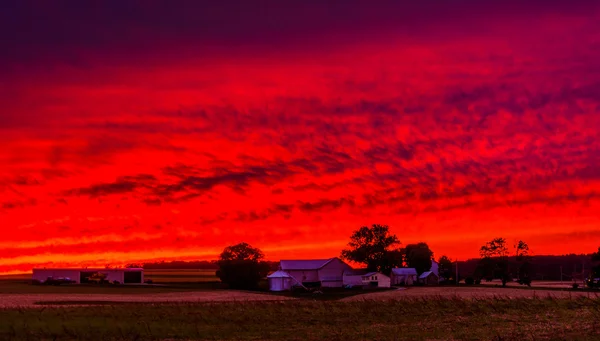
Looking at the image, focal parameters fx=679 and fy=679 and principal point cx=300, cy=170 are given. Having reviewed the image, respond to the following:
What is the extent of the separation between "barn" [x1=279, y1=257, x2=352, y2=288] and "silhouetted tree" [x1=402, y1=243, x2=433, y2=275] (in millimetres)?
36593

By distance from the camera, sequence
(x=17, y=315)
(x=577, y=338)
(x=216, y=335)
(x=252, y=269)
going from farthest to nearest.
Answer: (x=252, y=269)
(x=17, y=315)
(x=216, y=335)
(x=577, y=338)

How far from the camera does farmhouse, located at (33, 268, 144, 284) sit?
183 metres

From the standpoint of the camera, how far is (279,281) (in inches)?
5640

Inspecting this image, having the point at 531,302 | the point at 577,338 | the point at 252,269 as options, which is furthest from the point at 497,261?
the point at 577,338

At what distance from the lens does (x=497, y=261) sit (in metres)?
174

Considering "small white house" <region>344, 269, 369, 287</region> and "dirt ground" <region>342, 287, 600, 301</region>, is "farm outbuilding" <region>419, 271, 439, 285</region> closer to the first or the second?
"small white house" <region>344, 269, 369, 287</region>

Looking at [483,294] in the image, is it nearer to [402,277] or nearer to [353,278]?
[353,278]

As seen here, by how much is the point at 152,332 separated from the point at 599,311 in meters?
27.4

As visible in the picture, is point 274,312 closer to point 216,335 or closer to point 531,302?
point 216,335

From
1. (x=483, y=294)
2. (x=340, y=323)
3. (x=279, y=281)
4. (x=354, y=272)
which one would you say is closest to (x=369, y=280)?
(x=354, y=272)

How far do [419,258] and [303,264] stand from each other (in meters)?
45.9

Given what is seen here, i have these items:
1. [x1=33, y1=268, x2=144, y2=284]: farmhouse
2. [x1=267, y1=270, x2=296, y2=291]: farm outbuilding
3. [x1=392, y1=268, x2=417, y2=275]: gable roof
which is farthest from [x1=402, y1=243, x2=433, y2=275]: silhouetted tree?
[x1=33, y1=268, x2=144, y2=284]: farmhouse

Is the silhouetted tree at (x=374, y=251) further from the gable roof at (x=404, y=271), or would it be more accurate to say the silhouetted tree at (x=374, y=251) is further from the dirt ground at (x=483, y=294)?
the dirt ground at (x=483, y=294)

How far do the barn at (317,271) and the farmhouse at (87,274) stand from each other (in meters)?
51.4
